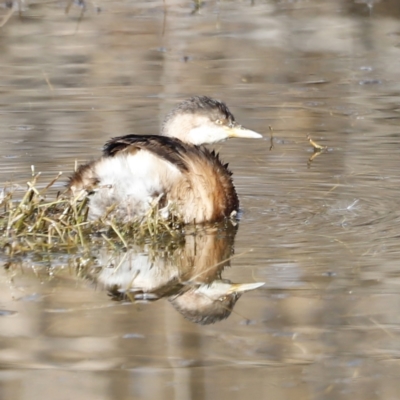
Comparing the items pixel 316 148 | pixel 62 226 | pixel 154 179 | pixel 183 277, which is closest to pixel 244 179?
pixel 316 148

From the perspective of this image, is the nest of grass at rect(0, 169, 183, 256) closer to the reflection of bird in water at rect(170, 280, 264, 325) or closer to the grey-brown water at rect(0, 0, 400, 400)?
the grey-brown water at rect(0, 0, 400, 400)

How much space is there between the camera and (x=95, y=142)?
23.5 feet

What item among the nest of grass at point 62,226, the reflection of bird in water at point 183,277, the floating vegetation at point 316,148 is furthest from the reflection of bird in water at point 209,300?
the floating vegetation at point 316,148

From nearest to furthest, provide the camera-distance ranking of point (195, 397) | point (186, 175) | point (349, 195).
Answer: point (195, 397) → point (186, 175) → point (349, 195)

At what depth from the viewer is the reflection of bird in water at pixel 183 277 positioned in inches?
166

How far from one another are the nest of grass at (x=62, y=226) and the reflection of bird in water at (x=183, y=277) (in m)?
0.11

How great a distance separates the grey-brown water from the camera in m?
3.56

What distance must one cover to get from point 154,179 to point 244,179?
1.41m

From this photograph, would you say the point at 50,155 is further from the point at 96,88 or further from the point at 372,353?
the point at 372,353

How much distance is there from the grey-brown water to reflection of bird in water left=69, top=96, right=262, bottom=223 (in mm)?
284

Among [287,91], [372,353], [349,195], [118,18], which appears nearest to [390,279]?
[372,353]

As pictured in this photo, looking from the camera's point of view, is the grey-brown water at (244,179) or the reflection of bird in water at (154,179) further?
the reflection of bird in water at (154,179)

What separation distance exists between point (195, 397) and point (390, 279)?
4.62 ft

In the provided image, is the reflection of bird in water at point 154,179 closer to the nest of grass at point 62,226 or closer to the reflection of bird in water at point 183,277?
the nest of grass at point 62,226
